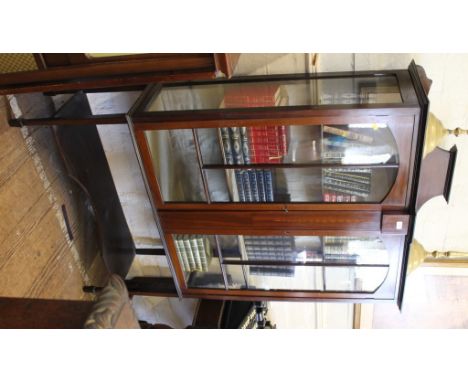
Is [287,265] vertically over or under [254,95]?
under

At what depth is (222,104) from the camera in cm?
128

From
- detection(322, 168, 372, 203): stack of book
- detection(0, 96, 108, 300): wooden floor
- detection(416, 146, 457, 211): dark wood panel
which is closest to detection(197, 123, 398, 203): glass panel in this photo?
detection(322, 168, 372, 203): stack of book

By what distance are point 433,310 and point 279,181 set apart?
1.40 metres

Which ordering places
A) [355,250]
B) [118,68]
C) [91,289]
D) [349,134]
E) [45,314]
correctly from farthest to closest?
[91,289], [355,250], [349,134], [118,68], [45,314]

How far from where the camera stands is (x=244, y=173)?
1343mm

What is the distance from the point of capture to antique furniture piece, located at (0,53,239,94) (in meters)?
1.00

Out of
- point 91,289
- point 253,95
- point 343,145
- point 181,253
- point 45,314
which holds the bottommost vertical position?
point 45,314

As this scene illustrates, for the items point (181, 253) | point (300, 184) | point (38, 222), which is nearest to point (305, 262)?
point (300, 184)

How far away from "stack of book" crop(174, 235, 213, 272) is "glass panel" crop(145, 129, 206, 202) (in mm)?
199

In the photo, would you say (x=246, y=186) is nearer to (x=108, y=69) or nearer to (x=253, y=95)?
(x=253, y=95)

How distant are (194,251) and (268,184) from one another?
437 mm

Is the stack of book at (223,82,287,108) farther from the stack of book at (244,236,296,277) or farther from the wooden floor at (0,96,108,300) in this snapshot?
the wooden floor at (0,96,108,300)
